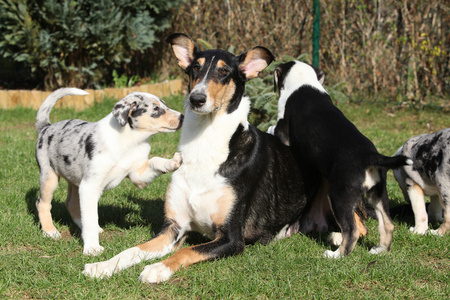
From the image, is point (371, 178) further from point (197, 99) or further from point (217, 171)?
point (197, 99)

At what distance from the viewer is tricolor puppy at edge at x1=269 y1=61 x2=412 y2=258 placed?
4297 mm

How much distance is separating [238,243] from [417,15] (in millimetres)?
7968

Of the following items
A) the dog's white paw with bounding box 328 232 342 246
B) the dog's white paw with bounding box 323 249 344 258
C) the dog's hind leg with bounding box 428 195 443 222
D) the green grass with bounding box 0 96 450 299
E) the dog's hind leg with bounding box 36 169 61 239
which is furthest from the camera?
the dog's hind leg with bounding box 428 195 443 222

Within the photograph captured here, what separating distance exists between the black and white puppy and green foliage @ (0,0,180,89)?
695 centimetres

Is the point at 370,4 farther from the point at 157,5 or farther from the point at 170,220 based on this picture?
the point at 170,220

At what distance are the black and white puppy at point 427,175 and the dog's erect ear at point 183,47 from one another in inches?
93.6

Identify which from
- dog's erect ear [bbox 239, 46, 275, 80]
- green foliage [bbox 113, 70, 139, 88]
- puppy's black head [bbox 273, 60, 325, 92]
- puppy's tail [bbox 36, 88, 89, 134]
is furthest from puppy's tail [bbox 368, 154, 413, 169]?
green foliage [bbox 113, 70, 139, 88]

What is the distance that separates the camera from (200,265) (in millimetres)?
4184

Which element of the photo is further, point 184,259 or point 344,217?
point 344,217

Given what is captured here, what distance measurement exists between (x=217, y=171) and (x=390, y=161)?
140cm

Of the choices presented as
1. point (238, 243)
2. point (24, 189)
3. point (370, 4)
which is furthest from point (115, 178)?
point (370, 4)

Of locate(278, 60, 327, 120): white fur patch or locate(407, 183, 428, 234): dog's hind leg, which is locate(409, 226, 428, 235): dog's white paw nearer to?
locate(407, 183, 428, 234): dog's hind leg

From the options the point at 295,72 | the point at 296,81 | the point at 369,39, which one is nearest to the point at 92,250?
the point at 296,81

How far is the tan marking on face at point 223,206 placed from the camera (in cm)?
440
